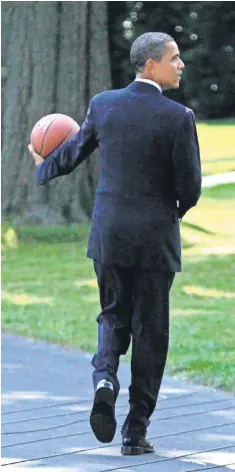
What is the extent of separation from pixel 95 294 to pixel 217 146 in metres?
20.0

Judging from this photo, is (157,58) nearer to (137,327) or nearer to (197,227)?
(137,327)

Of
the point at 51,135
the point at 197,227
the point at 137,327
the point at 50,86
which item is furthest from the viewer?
the point at 197,227

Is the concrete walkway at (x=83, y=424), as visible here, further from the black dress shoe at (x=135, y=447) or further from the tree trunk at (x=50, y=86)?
the tree trunk at (x=50, y=86)

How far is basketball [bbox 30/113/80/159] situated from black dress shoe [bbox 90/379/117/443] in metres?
1.25

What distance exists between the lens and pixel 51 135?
234 inches

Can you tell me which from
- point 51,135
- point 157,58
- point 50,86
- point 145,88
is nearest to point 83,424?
point 51,135

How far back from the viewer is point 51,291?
38.4 ft

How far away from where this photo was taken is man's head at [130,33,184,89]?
5.52 metres

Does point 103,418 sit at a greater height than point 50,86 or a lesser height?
greater

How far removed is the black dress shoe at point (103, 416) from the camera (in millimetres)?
5383

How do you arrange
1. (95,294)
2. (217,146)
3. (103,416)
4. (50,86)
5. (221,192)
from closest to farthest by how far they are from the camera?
(103,416) → (95,294) → (50,86) → (221,192) → (217,146)

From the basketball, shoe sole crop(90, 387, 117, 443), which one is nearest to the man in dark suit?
shoe sole crop(90, 387, 117, 443)

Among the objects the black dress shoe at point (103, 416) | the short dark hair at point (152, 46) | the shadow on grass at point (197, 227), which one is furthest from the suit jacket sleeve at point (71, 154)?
the shadow on grass at point (197, 227)

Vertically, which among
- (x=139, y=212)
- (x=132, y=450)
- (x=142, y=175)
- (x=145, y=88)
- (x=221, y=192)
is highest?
(x=145, y=88)
